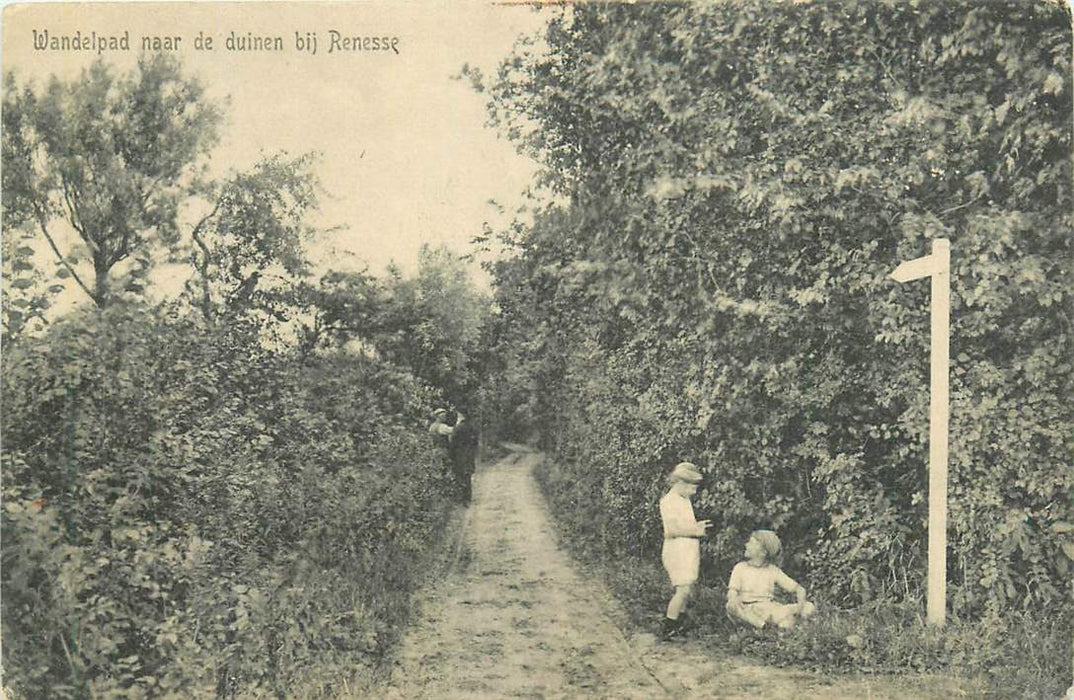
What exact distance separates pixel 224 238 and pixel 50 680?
10.4ft

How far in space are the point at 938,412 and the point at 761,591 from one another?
1784 mm

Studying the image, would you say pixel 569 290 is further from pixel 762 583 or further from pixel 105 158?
pixel 105 158

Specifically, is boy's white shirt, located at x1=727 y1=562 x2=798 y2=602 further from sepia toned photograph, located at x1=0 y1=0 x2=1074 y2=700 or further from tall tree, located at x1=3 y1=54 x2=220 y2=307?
tall tree, located at x1=3 y1=54 x2=220 y2=307

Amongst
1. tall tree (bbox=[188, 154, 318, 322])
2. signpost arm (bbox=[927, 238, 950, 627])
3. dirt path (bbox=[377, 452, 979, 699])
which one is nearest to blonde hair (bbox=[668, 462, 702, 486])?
dirt path (bbox=[377, 452, 979, 699])

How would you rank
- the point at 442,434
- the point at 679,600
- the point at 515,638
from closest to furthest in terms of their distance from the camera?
the point at 679,600 → the point at 515,638 → the point at 442,434

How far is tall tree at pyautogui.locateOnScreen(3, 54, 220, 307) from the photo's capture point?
5906 millimetres

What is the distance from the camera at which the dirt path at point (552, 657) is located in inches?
219

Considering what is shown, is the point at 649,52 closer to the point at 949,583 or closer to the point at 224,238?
the point at 224,238

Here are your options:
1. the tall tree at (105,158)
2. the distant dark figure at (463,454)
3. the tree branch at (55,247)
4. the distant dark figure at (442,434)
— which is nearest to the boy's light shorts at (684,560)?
the distant dark figure at (442,434)

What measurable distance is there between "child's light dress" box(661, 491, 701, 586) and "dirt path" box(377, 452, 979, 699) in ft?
1.76

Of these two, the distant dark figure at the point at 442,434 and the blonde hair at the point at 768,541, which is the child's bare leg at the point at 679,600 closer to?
the blonde hair at the point at 768,541

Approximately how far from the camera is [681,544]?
20.4 feet
